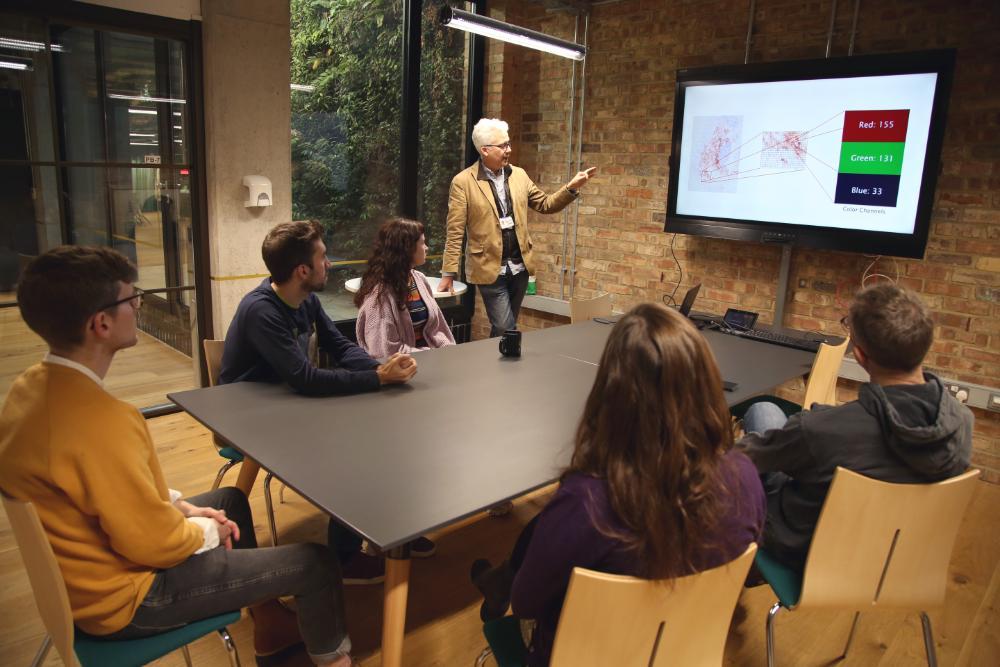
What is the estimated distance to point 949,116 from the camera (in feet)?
12.0

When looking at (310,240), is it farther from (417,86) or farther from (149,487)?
(417,86)

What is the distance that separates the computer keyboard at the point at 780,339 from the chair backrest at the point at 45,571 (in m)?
2.99

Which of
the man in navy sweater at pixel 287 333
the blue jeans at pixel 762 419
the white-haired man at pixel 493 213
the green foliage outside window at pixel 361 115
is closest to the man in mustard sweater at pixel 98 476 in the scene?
the man in navy sweater at pixel 287 333

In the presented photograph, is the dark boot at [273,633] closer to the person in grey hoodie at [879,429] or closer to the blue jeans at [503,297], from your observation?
the person in grey hoodie at [879,429]

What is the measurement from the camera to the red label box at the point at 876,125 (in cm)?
370

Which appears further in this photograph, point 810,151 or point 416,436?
point 810,151

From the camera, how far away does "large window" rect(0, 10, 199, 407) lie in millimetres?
3414

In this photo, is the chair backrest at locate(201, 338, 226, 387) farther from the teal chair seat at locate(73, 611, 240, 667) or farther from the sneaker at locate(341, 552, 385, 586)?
the teal chair seat at locate(73, 611, 240, 667)

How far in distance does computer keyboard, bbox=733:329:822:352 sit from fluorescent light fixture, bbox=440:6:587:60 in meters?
1.99

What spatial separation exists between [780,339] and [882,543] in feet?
5.90

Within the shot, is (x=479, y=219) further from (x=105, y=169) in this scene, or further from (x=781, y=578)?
(x=781, y=578)

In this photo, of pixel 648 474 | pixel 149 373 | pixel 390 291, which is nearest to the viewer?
pixel 648 474

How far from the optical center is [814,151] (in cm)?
402

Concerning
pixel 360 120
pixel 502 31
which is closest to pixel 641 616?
pixel 502 31
